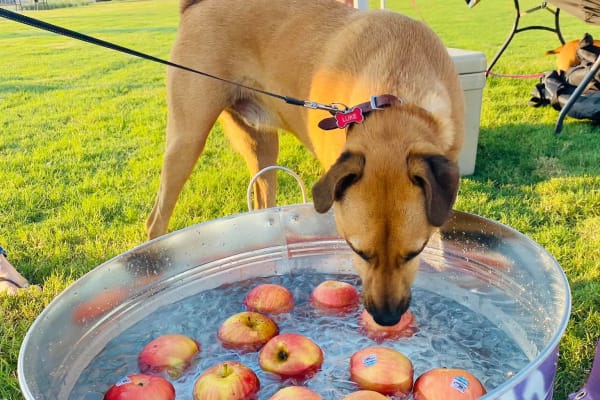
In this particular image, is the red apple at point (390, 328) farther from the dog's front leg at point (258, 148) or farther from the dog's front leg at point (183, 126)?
the dog's front leg at point (258, 148)

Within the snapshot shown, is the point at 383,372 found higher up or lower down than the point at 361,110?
lower down

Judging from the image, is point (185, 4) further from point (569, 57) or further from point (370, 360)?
point (569, 57)

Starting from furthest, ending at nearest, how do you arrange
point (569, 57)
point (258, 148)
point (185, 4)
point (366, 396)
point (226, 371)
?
point (569, 57), point (258, 148), point (185, 4), point (226, 371), point (366, 396)

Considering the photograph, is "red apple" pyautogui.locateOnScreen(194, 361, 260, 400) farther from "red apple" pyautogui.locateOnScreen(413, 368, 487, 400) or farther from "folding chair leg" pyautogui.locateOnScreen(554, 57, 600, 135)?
"folding chair leg" pyautogui.locateOnScreen(554, 57, 600, 135)

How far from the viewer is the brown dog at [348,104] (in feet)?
7.78

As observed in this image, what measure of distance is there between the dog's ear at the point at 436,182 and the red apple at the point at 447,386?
570 mm

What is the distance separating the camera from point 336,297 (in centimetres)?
279

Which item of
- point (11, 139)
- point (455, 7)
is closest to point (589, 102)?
point (11, 139)

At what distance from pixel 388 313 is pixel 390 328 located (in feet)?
0.52

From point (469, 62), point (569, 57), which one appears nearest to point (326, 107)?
point (469, 62)

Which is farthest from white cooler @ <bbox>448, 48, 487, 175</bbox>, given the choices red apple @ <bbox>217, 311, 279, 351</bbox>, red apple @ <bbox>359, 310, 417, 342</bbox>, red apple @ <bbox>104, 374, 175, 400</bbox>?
red apple @ <bbox>104, 374, 175, 400</bbox>

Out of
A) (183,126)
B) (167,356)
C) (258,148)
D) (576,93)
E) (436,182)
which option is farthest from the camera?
(576,93)

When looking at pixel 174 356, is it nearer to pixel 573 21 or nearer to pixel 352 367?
pixel 352 367

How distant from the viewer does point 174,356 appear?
2.39 m
